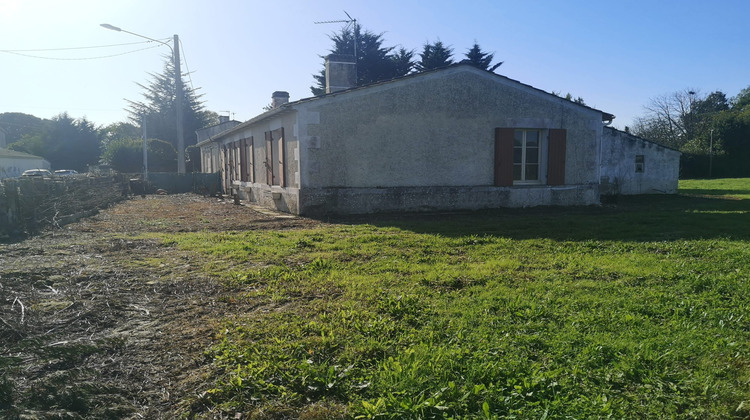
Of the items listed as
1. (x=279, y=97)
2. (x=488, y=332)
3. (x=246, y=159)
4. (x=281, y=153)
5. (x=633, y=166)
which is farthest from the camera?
(x=279, y=97)

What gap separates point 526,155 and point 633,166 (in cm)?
770

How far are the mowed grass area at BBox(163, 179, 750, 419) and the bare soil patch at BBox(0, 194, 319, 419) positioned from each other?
0.25 m

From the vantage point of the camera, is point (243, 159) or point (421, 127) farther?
point (243, 159)

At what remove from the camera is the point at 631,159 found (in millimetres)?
18422

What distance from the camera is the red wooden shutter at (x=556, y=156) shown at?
13039mm

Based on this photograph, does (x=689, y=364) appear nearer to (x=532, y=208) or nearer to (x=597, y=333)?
(x=597, y=333)

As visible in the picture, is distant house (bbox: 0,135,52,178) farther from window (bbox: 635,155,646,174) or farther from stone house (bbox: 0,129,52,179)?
window (bbox: 635,155,646,174)

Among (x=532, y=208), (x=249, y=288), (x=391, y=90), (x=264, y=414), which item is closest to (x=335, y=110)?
(x=391, y=90)

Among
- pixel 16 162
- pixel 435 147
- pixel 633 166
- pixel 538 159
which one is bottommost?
pixel 633 166

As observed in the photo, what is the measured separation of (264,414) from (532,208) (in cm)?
1133

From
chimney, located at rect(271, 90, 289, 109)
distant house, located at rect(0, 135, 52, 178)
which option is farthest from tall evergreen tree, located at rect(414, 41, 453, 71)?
distant house, located at rect(0, 135, 52, 178)

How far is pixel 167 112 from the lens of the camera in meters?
50.5

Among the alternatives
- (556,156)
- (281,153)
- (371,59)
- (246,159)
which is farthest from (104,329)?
(371,59)

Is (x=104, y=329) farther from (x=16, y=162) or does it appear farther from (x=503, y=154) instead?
(x=16, y=162)
